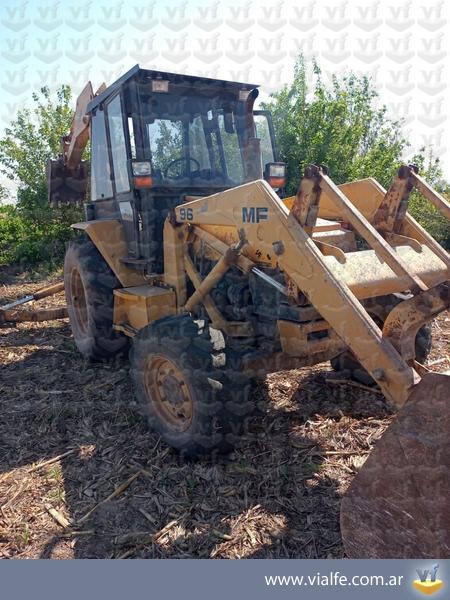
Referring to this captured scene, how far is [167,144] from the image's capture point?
4.51 metres

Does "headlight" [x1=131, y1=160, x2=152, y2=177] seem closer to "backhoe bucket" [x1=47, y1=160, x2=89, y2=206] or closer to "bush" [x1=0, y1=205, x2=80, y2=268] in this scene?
"backhoe bucket" [x1=47, y1=160, x2=89, y2=206]

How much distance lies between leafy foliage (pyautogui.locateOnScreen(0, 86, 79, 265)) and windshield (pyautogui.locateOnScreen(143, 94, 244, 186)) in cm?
868

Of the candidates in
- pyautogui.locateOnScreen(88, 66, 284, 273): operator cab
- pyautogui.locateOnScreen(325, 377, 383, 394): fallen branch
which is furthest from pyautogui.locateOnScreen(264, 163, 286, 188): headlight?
pyautogui.locateOnScreen(325, 377, 383, 394): fallen branch

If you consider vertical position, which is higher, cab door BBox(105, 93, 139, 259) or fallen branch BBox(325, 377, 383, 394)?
cab door BBox(105, 93, 139, 259)

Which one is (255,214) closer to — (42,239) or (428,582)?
(428,582)

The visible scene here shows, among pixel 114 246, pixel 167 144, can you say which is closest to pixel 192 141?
pixel 167 144

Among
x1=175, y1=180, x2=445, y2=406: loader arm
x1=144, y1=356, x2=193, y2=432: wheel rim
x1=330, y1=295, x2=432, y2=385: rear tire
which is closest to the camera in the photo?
x1=175, y1=180, x2=445, y2=406: loader arm

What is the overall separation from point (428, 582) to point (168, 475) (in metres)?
1.79

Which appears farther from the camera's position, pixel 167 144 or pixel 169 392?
pixel 167 144

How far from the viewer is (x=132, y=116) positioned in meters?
4.35

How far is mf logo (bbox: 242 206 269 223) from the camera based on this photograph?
11.0 ft

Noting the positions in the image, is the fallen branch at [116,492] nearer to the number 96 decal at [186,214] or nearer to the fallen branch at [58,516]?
the fallen branch at [58,516]

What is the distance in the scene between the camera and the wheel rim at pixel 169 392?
11.7 feet

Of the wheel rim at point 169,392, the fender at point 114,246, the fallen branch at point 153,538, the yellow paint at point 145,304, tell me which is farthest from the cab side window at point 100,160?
A: the fallen branch at point 153,538
